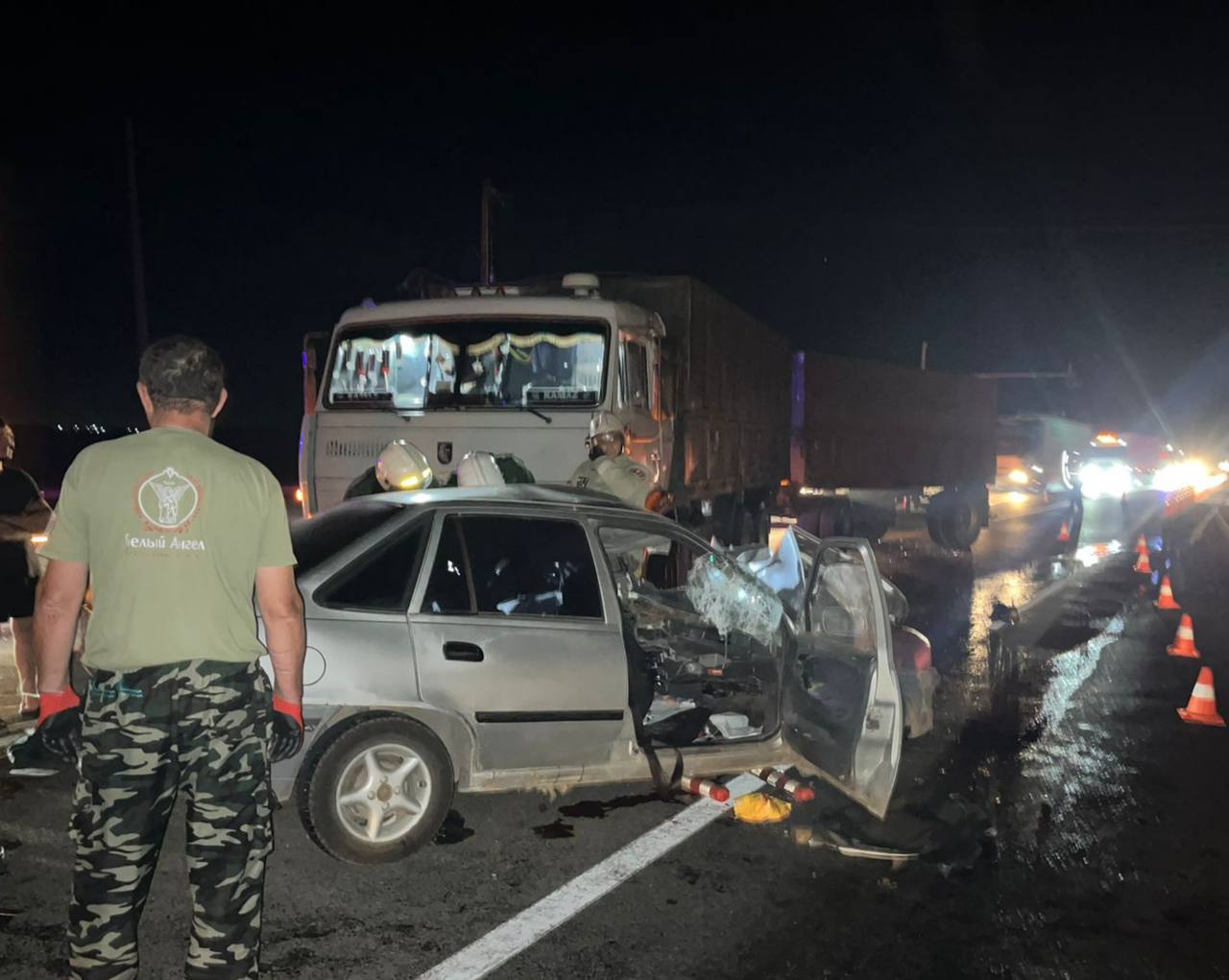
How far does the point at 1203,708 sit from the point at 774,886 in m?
4.24

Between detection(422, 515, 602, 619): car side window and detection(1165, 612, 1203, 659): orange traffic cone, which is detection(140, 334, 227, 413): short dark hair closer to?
detection(422, 515, 602, 619): car side window

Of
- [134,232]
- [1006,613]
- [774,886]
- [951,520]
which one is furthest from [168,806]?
[951,520]

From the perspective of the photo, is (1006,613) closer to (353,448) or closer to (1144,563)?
(1144,563)

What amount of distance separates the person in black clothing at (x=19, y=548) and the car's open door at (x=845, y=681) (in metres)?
4.22

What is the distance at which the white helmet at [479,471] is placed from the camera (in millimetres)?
6715

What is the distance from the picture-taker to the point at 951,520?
1816 centimetres

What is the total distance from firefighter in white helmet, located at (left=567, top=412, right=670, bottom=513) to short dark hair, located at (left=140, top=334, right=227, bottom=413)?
4.25 m

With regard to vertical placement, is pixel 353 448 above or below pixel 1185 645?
above

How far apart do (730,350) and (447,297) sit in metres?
3.53

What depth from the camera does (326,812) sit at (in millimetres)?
3936

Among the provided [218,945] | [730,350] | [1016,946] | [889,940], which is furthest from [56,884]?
[730,350]

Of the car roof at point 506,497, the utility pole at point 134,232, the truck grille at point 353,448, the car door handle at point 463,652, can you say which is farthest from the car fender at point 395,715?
the utility pole at point 134,232

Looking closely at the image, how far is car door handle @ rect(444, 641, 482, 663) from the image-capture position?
4.19m

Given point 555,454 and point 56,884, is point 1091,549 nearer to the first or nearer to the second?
point 555,454
